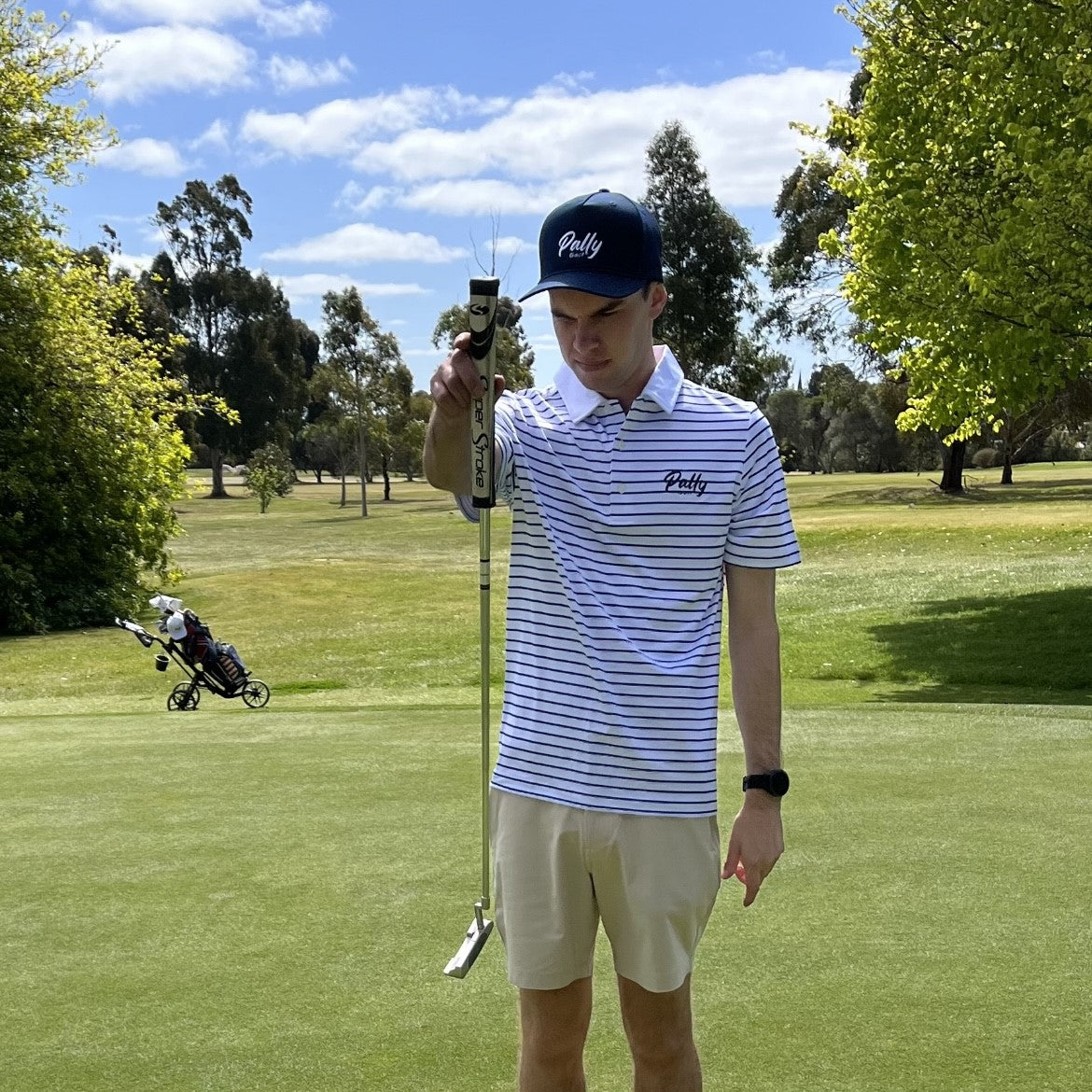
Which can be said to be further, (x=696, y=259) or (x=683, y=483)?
(x=696, y=259)

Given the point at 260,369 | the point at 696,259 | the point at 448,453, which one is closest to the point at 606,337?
the point at 448,453

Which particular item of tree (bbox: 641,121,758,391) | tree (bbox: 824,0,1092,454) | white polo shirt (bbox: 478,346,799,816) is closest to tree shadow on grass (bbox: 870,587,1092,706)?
tree (bbox: 824,0,1092,454)

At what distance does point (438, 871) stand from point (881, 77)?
44.2 ft

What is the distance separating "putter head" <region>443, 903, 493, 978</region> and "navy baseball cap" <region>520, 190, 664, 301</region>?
1307mm

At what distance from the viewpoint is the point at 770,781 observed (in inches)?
99.6

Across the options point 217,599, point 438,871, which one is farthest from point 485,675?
point 217,599

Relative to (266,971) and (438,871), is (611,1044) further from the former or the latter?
(438,871)

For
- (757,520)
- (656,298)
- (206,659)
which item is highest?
(656,298)

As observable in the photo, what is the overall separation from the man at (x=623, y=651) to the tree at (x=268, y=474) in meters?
58.0

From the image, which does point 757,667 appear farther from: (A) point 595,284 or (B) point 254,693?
(B) point 254,693

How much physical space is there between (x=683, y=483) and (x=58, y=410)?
65.2ft

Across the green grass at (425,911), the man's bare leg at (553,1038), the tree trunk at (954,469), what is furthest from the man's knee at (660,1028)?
the tree trunk at (954,469)

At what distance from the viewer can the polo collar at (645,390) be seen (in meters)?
2.51

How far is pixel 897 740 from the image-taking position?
24.7ft
